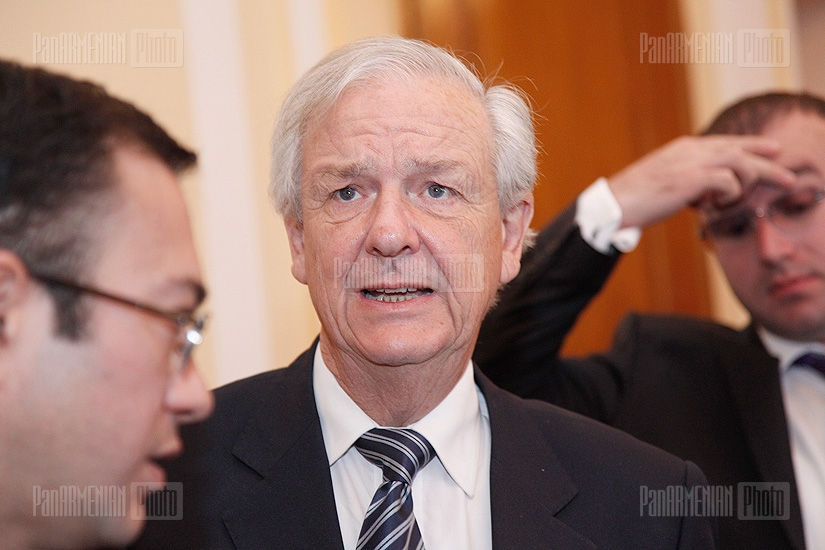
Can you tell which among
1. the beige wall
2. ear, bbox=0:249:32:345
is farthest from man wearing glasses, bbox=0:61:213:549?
the beige wall

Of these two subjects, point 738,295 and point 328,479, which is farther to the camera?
point 738,295

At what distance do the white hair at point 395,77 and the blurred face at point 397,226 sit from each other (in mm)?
32

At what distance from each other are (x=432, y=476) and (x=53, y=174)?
90cm

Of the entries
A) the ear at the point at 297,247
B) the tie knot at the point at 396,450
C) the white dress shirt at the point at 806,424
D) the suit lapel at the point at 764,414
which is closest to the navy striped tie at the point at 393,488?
the tie knot at the point at 396,450

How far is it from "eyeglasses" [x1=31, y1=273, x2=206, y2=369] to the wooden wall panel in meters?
1.97

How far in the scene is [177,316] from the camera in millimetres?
1134

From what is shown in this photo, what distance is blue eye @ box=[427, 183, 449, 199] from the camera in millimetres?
1601

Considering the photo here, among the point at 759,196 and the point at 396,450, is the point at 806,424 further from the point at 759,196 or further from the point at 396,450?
the point at 396,450

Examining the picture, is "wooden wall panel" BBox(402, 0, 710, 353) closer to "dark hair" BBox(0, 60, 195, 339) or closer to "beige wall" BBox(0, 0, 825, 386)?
"beige wall" BBox(0, 0, 825, 386)

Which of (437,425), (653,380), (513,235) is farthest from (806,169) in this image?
(437,425)

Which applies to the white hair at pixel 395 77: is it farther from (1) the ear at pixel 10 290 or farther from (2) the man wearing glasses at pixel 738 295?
(1) the ear at pixel 10 290

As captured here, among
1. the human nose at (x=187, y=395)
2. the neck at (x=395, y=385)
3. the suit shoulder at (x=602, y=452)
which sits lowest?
the suit shoulder at (x=602, y=452)

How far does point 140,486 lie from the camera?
1212 mm

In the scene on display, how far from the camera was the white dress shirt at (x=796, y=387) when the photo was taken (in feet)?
7.29
